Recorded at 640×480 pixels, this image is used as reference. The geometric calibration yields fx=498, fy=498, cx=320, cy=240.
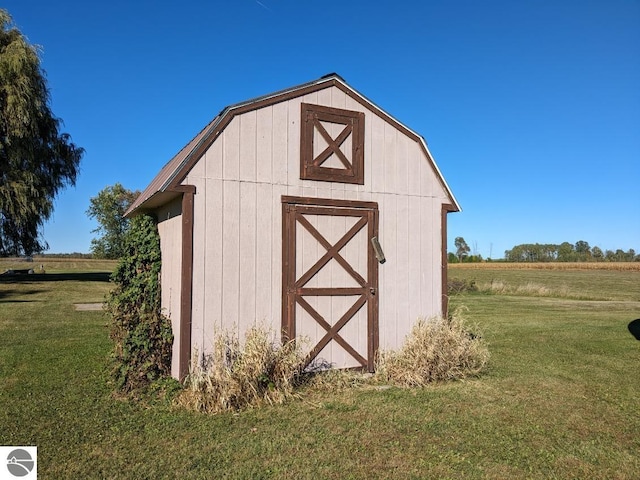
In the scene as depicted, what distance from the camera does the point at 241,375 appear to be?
19.7 feet

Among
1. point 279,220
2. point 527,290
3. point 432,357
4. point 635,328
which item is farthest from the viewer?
point 527,290

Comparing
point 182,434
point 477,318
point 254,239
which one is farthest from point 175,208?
point 477,318

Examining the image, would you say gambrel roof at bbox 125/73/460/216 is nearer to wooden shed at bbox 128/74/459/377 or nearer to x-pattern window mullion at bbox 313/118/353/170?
wooden shed at bbox 128/74/459/377

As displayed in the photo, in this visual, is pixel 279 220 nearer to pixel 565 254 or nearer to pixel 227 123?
pixel 227 123

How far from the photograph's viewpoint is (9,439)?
4887 millimetres

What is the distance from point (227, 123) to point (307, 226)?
185 centimetres

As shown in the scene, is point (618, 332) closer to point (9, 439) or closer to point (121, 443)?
point (121, 443)

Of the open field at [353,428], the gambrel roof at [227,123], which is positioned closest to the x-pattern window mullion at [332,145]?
the gambrel roof at [227,123]

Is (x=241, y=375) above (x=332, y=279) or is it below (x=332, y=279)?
below

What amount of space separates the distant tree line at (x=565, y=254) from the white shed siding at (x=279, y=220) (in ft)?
267

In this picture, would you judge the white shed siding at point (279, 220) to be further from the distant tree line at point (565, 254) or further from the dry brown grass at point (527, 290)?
the distant tree line at point (565, 254)

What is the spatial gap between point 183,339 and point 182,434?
1.52m

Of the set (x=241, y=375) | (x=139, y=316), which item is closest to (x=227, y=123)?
(x=139, y=316)

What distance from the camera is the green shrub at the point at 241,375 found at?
5.89m
